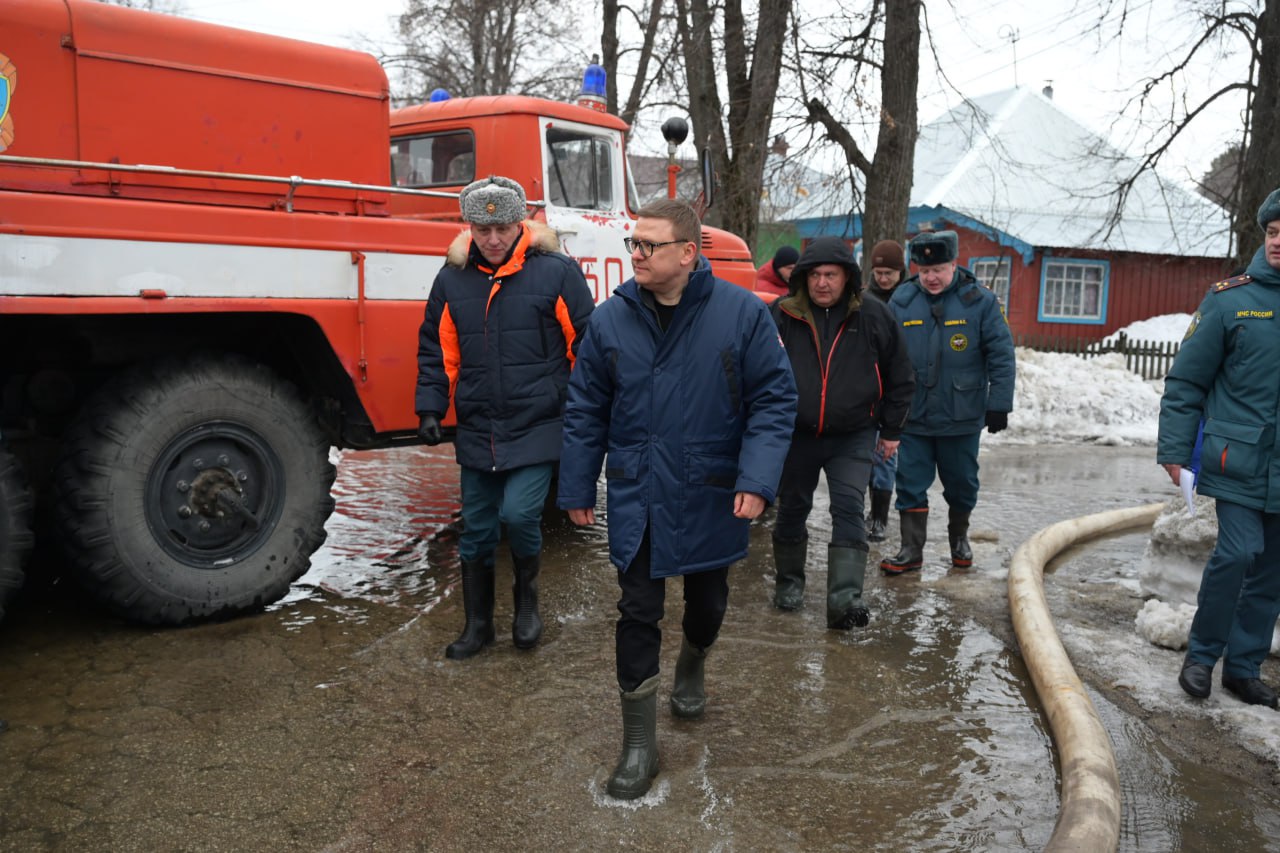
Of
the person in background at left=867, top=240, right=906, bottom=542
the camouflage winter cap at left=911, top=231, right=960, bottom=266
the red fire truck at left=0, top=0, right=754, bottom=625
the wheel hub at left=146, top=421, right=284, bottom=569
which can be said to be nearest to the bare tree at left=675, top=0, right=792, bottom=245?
the person in background at left=867, top=240, right=906, bottom=542

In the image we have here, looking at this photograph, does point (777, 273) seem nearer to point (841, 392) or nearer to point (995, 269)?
point (841, 392)

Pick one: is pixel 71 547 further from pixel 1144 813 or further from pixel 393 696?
pixel 1144 813

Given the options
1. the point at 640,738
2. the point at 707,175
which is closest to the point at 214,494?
the point at 640,738

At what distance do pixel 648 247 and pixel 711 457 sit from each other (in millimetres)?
674

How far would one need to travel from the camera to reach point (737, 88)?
13.8m

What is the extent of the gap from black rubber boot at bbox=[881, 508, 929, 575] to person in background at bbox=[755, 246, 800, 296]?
1.84 meters

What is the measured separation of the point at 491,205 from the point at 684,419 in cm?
150

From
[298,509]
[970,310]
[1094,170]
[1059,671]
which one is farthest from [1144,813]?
[1094,170]

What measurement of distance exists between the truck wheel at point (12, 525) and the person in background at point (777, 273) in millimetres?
4505

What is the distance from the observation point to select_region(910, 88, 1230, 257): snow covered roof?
966 inches

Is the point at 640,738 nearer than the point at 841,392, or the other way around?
the point at 640,738

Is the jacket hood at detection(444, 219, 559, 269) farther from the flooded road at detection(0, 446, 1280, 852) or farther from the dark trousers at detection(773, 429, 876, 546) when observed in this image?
the flooded road at detection(0, 446, 1280, 852)

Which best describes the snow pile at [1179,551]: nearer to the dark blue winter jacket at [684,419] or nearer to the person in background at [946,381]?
the person in background at [946,381]

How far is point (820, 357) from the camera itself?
4906 millimetres
